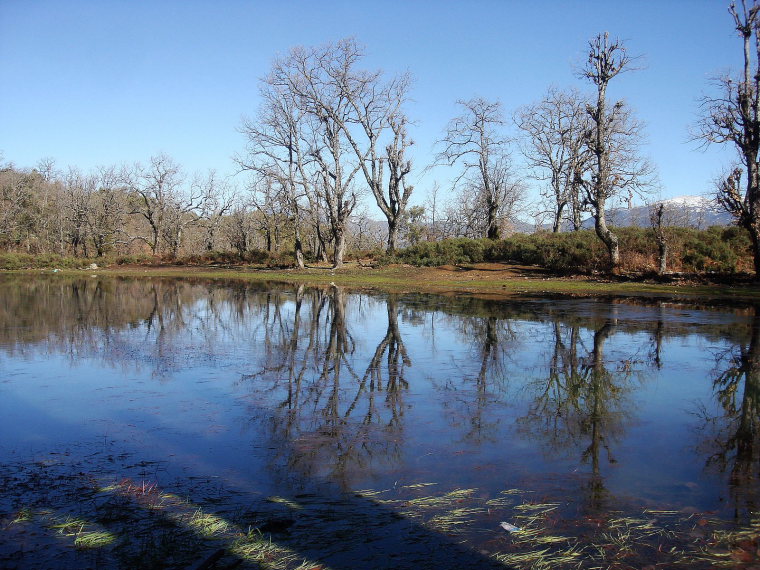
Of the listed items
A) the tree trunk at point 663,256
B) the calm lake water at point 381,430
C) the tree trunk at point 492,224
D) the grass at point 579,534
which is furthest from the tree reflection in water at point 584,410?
the tree trunk at point 492,224

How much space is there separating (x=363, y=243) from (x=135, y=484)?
74995 millimetres

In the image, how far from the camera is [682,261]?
27.5 meters

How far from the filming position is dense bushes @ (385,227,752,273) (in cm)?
2669

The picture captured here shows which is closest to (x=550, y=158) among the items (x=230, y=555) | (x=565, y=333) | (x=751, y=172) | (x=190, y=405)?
(x=751, y=172)

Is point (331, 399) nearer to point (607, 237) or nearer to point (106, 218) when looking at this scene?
point (607, 237)

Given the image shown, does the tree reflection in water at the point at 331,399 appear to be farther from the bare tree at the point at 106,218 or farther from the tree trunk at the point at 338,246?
the bare tree at the point at 106,218

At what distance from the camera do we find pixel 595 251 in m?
30.0

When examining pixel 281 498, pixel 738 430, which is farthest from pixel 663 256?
pixel 281 498

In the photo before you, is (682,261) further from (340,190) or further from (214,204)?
(214,204)

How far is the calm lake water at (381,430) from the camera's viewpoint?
14.6 feet

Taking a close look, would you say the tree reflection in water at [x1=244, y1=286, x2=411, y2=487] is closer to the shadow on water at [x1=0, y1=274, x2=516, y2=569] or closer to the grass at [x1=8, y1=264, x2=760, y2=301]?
the shadow on water at [x1=0, y1=274, x2=516, y2=569]

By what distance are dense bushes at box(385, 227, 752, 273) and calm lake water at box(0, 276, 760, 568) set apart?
15.3 m

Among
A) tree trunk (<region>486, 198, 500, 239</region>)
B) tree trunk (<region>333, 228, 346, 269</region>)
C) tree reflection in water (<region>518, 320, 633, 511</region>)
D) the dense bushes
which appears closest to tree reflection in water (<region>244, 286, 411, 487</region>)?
tree reflection in water (<region>518, 320, 633, 511</region>)

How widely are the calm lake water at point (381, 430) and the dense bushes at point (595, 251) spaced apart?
50.3 feet
